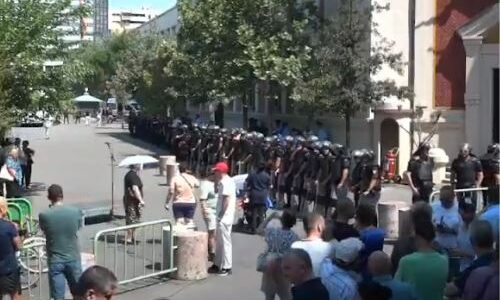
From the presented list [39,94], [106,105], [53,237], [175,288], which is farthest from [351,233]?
[106,105]

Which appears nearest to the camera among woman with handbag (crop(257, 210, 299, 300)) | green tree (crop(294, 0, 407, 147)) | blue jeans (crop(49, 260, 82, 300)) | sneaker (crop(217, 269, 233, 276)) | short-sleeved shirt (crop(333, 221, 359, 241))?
short-sleeved shirt (crop(333, 221, 359, 241))

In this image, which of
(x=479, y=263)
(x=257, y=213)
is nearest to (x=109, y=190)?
(x=257, y=213)

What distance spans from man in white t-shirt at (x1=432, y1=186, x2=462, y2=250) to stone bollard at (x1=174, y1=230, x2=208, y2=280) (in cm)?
384

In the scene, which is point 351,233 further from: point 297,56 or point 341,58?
point 297,56

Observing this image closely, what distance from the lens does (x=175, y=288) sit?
12117 millimetres

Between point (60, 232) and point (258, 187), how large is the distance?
685cm

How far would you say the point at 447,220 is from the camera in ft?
31.3

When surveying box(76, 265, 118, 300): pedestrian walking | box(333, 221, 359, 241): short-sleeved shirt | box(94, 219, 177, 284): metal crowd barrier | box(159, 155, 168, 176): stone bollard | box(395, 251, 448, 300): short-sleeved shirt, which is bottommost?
box(94, 219, 177, 284): metal crowd barrier

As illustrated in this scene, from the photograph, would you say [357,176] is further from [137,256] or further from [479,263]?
[479,263]

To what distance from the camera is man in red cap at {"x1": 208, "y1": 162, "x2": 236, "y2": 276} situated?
41.6 ft

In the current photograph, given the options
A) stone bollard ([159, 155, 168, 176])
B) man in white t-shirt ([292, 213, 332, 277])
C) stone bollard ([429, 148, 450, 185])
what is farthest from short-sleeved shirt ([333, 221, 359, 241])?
stone bollard ([159, 155, 168, 176])

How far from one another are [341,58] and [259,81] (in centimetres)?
649

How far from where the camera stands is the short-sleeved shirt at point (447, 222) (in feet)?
30.0

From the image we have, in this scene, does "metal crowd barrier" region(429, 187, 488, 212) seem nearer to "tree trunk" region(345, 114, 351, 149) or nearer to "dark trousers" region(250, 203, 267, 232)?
"dark trousers" region(250, 203, 267, 232)
